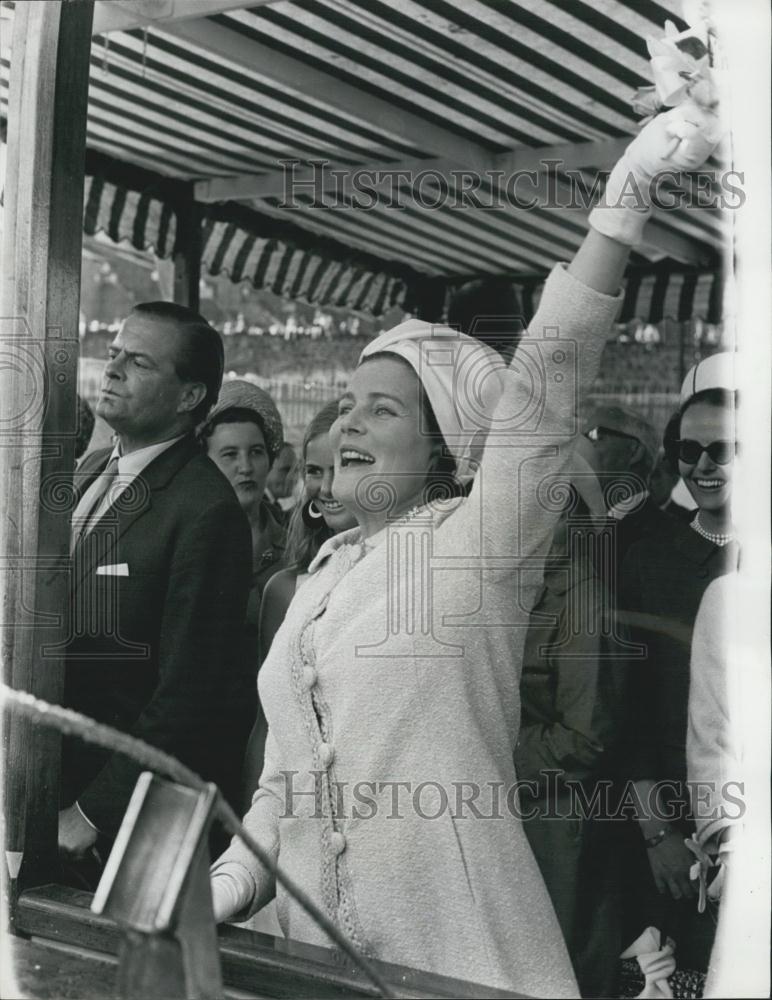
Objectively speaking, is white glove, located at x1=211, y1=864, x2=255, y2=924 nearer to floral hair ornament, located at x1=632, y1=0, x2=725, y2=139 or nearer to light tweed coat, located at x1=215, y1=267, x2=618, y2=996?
light tweed coat, located at x1=215, y1=267, x2=618, y2=996

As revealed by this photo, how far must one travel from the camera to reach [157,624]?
7.90ft

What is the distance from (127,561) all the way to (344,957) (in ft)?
3.32

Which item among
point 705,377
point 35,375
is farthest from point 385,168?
point 35,375

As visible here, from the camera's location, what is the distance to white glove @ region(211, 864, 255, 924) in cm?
180

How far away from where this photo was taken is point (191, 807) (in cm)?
117

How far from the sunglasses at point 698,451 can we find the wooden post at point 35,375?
4.17 ft

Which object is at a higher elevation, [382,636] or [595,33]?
[595,33]

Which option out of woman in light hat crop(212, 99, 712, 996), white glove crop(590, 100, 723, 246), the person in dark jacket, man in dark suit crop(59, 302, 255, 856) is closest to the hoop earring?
man in dark suit crop(59, 302, 255, 856)

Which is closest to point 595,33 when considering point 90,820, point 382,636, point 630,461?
point 630,461

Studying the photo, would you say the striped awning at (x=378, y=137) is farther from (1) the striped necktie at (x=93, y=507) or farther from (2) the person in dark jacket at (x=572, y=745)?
(2) the person in dark jacket at (x=572, y=745)

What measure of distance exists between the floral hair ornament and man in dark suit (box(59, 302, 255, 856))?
1.29 m

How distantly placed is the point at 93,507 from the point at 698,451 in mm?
1272

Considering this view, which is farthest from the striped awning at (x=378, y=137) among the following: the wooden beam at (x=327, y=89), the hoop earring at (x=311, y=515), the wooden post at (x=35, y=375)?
the hoop earring at (x=311, y=515)

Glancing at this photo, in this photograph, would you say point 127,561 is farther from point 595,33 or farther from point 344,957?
point 595,33
